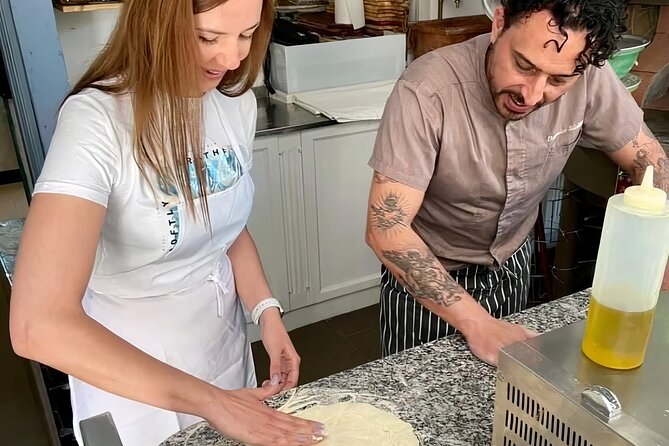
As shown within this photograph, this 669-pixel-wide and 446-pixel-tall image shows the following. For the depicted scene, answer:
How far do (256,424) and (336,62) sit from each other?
203cm

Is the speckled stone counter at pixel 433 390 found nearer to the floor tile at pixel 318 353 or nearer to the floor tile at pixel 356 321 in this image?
the floor tile at pixel 318 353

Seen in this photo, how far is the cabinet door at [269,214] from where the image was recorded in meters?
2.24

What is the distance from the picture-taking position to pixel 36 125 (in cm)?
152

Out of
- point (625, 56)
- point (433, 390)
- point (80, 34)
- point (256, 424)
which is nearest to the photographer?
point (256, 424)

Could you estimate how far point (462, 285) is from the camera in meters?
1.38

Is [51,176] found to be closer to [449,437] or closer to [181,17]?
[181,17]

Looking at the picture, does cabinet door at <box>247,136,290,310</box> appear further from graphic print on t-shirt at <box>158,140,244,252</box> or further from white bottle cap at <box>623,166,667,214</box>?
white bottle cap at <box>623,166,667,214</box>

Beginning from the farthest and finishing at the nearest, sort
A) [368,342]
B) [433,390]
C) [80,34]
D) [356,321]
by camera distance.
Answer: [356,321] < [368,342] < [80,34] < [433,390]

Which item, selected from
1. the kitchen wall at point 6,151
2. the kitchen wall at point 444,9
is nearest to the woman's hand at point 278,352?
the kitchen wall at point 444,9

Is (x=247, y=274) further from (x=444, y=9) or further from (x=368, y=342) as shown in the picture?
(x=444, y=9)

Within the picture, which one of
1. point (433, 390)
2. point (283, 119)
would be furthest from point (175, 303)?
point (283, 119)

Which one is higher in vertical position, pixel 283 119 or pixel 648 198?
pixel 648 198

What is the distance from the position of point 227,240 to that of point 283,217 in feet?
3.93

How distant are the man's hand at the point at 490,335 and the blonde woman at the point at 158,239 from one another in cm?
30
